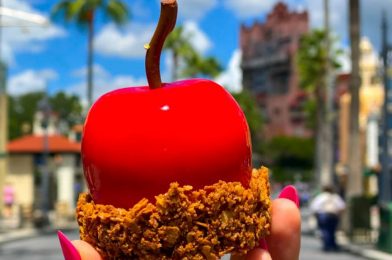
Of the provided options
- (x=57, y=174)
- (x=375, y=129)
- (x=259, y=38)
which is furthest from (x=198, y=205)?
(x=259, y=38)

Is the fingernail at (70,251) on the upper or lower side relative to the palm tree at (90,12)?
lower

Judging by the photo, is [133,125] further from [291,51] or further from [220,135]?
[291,51]

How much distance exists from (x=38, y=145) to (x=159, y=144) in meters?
39.2

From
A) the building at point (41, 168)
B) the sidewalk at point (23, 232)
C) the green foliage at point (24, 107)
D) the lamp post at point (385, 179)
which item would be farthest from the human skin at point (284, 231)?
the green foliage at point (24, 107)

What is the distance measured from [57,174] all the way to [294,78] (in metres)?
86.0

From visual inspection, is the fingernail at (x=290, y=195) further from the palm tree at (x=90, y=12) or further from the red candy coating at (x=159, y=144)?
the palm tree at (x=90, y=12)

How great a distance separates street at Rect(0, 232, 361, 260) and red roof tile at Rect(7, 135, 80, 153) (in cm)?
1436

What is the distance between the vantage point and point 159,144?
13.1 ft

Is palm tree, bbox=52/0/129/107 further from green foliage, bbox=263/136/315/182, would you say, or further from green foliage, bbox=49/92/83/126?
green foliage, bbox=49/92/83/126

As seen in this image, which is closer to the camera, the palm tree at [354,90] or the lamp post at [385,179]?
the lamp post at [385,179]

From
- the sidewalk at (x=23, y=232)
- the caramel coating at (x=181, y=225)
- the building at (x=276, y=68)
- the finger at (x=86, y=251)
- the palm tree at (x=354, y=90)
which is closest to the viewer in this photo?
the caramel coating at (x=181, y=225)

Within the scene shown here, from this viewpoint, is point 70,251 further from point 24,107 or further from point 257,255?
point 24,107

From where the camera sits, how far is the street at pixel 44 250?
19953 millimetres

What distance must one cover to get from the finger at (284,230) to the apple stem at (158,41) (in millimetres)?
866
